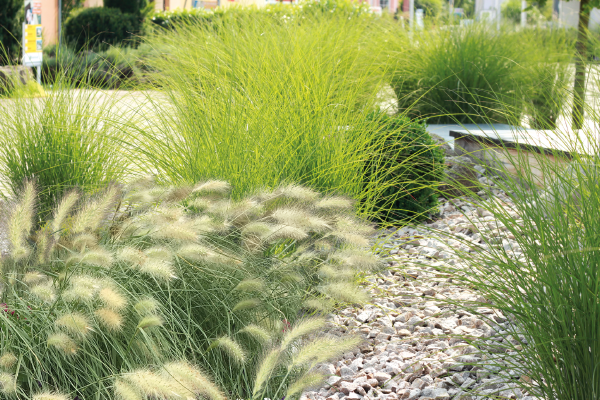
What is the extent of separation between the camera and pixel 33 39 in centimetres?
848

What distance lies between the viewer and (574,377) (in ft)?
5.13

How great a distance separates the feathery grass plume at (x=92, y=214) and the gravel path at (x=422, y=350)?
2.95 ft

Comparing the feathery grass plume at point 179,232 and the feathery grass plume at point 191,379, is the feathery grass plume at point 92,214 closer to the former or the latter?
the feathery grass plume at point 179,232

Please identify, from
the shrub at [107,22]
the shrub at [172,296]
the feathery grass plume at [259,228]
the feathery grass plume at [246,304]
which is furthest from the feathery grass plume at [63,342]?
the shrub at [107,22]

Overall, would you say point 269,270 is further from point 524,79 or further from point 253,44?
point 524,79

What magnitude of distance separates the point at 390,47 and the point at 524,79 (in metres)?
1.37

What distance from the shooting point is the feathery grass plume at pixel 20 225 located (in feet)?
5.68

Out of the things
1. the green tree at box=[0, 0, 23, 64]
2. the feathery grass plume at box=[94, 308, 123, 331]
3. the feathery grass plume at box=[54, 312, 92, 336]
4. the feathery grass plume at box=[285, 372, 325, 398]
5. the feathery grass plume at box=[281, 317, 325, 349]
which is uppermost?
the green tree at box=[0, 0, 23, 64]

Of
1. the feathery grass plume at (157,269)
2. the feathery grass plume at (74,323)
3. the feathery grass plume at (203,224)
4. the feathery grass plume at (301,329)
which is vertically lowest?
the feathery grass plume at (301,329)

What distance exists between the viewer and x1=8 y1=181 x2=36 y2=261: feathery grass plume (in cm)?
173

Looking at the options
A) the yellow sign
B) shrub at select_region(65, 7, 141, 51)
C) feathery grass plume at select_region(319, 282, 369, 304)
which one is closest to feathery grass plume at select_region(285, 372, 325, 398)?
feathery grass plume at select_region(319, 282, 369, 304)

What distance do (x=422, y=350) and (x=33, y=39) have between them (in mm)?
8096

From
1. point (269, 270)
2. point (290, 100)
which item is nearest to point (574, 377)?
point (269, 270)

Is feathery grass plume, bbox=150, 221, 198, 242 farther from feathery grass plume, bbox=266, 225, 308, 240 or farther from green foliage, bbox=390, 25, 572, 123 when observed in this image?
green foliage, bbox=390, 25, 572, 123
